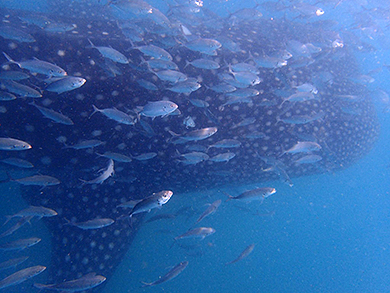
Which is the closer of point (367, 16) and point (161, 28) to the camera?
point (161, 28)

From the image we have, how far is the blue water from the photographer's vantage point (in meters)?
4.55

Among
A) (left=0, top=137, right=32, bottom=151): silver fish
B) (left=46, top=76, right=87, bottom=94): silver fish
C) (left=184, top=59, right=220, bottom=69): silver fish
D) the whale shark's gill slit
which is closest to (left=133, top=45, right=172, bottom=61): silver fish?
(left=184, top=59, right=220, bottom=69): silver fish

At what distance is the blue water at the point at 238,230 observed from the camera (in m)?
4.55

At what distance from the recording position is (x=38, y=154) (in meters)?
4.39

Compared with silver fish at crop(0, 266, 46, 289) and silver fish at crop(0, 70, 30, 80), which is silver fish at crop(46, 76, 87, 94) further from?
silver fish at crop(0, 266, 46, 289)

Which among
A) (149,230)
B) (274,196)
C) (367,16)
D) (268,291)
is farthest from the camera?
(274,196)

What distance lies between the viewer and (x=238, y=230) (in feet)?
38.3

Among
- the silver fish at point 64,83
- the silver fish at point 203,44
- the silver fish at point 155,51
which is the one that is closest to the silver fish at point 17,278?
the silver fish at point 64,83

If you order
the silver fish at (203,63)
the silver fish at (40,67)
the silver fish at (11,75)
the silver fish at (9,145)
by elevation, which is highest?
the silver fish at (203,63)

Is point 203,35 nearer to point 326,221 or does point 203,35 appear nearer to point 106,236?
point 106,236

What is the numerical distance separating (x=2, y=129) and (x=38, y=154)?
2.50 feet

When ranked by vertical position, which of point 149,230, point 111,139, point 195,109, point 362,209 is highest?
point 195,109

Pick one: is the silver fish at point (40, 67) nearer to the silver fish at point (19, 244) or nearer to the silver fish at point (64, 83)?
→ the silver fish at point (64, 83)

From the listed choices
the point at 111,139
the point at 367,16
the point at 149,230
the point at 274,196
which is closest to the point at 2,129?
the point at 111,139
